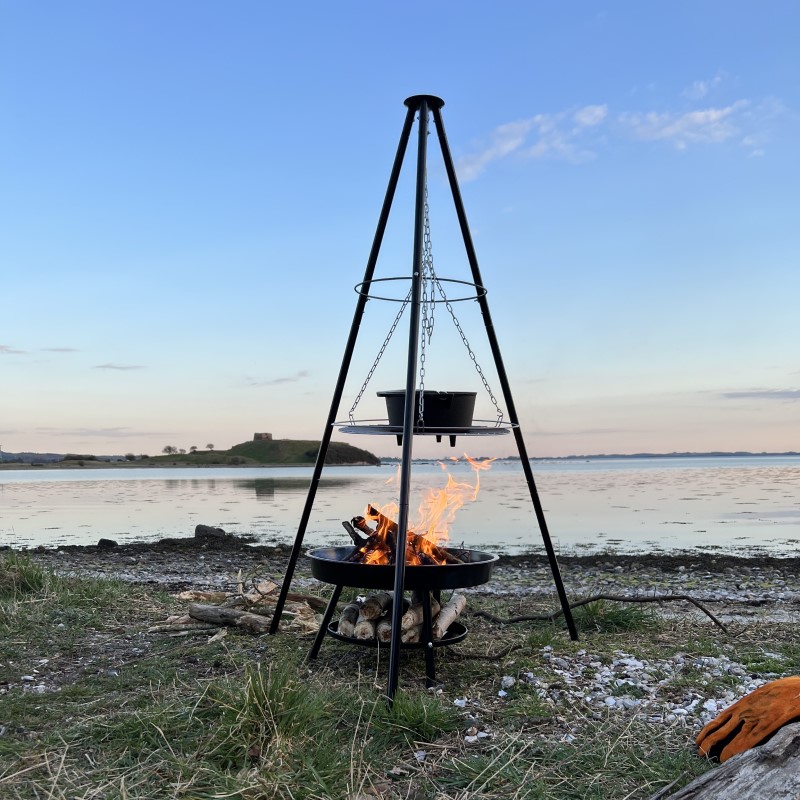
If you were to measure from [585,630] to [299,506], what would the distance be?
750 inches

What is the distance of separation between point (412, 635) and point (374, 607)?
0.36 m

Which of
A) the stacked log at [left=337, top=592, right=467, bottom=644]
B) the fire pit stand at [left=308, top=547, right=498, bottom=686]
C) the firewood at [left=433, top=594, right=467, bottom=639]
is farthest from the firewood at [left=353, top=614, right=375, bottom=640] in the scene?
the firewood at [left=433, top=594, right=467, bottom=639]

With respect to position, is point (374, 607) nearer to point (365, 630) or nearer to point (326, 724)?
point (365, 630)

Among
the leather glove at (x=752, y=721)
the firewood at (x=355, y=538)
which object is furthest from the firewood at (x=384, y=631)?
the leather glove at (x=752, y=721)

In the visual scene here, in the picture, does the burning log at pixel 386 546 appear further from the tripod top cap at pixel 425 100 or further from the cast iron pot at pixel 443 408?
the tripod top cap at pixel 425 100

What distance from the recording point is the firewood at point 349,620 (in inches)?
226

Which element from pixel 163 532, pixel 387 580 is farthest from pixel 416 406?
pixel 163 532

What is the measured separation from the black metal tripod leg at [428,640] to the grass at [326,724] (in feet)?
0.31

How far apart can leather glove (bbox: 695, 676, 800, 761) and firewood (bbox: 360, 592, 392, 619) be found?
99.5 inches

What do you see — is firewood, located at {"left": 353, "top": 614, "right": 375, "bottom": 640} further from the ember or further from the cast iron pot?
the cast iron pot

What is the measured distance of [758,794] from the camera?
2.85 metres

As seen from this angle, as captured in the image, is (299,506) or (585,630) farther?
(299,506)

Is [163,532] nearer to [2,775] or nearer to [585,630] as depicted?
[585,630]

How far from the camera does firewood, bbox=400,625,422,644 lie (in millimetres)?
5598
